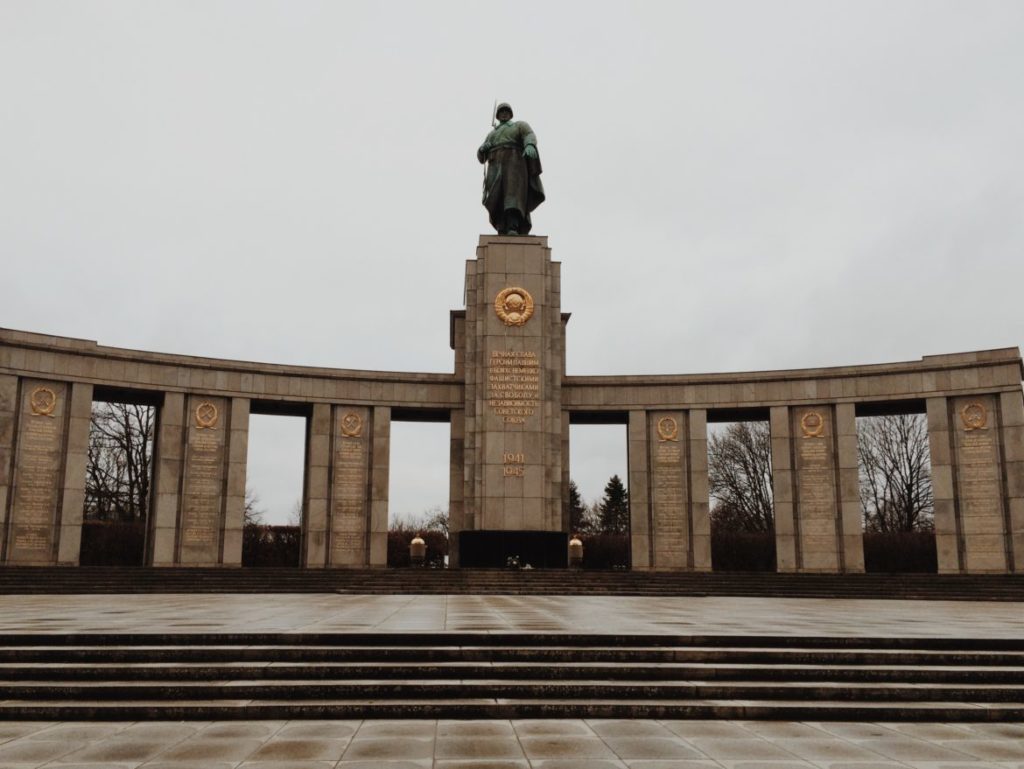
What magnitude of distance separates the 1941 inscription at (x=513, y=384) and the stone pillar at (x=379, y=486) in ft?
13.8

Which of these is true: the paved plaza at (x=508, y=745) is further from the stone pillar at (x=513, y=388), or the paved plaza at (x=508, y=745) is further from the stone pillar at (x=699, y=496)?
the stone pillar at (x=699, y=496)

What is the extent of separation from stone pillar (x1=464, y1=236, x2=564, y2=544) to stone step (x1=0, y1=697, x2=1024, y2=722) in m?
22.2

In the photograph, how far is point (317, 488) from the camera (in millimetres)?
30781

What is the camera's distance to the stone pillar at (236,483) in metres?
29.7

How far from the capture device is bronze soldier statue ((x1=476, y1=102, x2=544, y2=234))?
3288 centimetres

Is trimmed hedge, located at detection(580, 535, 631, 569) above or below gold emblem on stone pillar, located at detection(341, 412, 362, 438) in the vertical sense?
below

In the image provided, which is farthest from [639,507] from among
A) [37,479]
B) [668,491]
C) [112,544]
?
[112,544]

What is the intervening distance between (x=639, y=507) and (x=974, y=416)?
38.9 feet

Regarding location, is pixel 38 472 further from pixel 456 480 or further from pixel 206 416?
pixel 456 480

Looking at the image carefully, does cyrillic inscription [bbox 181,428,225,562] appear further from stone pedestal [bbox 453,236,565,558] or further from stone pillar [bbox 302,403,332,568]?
stone pedestal [bbox 453,236,565,558]

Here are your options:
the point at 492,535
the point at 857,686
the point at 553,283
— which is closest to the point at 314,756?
the point at 857,686

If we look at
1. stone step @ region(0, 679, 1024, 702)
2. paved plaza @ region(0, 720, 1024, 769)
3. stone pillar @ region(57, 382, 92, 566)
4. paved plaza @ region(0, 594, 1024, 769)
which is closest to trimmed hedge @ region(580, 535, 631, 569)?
stone pillar @ region(57, 382, 92, 566)

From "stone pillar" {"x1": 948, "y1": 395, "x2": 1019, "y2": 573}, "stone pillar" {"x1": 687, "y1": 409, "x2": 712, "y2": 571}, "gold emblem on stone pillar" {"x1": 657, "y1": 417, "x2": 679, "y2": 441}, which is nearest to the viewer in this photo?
"stone pillar" {"x1": 948, "y1": 395, "x2": 1019, "y2": 573}

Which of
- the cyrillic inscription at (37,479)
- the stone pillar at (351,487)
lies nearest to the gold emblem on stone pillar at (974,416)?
the stone pillar at (351,487)
